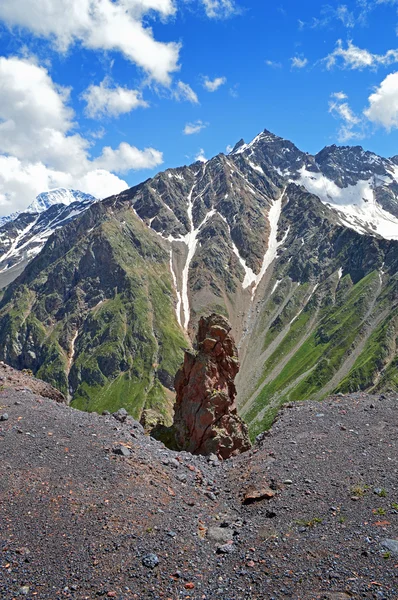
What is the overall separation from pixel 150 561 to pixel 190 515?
14.3ft

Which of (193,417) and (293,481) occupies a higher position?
(293,481)

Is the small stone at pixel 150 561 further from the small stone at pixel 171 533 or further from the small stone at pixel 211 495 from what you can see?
the small stone at pixel 211 495

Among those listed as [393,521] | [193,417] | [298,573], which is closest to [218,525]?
[298,573]

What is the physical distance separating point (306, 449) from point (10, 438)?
1667cm

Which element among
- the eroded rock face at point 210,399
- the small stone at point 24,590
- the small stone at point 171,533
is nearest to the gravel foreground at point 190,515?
the small stone at point 24,590

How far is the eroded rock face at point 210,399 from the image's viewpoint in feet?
157

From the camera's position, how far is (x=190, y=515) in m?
19.7

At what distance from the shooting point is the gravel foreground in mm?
14555

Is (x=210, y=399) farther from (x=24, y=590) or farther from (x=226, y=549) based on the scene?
(x=24, y=590)

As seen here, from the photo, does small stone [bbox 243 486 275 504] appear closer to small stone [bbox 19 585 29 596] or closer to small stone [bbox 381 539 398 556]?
small stone [bbox 381 539 398 556]

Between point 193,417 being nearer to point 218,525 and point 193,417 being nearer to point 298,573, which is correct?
point 218,525

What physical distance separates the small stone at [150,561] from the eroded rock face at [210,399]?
29407 millimetres

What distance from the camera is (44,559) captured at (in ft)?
49.8

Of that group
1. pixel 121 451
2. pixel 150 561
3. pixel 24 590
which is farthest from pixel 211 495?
pixel 24 590
